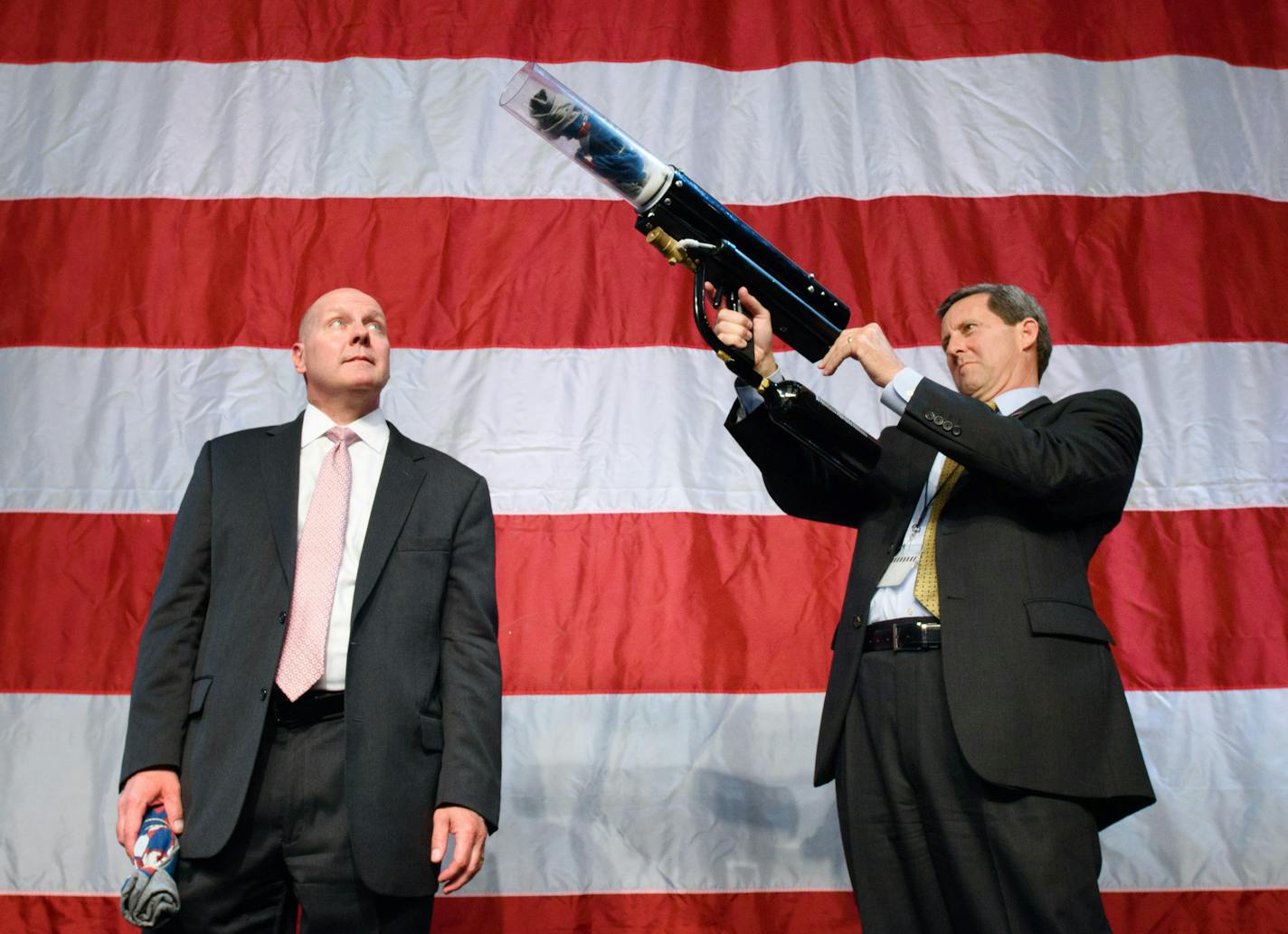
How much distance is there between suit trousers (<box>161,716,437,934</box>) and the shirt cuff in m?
0.85

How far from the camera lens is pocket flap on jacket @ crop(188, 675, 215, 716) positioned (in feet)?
5.04

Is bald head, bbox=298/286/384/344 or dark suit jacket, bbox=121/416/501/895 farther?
bald head, bbox=298/286/384/344

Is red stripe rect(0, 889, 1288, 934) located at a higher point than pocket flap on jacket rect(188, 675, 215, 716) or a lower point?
lower

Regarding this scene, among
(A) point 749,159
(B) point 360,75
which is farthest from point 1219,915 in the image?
(B) point 360,75

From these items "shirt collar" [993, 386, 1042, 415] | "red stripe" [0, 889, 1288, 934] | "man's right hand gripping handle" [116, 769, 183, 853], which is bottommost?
"red stripe" [0, 889, 1288, 934]

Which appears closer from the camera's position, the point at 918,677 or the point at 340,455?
the point at 918,677

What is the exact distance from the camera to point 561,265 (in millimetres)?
2709

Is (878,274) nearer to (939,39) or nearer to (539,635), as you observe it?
(939,39)

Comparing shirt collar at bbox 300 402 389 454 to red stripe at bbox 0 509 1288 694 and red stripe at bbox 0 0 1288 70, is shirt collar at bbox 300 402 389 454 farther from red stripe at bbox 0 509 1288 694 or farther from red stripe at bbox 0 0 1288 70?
red stripe at bbox 0 0 1288 70

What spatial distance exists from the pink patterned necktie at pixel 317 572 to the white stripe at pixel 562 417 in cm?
88

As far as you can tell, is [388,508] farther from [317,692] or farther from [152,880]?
[152,880]

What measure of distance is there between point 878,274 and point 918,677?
1.36m

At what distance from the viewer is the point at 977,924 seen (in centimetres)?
150

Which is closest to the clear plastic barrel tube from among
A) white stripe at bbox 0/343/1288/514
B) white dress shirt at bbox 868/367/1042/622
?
white dress shirt at bbox 868/367/1042/622
